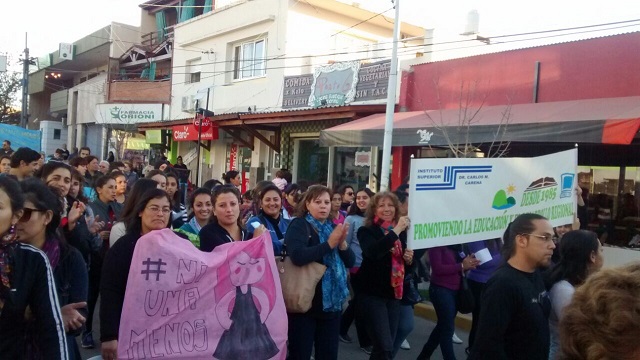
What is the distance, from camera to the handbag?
4.33m

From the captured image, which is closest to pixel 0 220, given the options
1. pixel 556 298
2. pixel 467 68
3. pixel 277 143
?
pixel 556 298

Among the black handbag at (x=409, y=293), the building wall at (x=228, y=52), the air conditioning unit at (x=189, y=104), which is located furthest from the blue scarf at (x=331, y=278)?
the air conditioning unit at (x=189, y=104)

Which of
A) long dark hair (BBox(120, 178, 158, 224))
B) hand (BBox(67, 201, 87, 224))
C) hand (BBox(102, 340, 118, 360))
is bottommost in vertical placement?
hand (BBox(102, 340, 118, 360))

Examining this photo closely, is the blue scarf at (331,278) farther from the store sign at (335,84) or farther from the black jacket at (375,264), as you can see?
→ the store sign at (335,84)

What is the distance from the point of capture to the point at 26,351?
2.46 m

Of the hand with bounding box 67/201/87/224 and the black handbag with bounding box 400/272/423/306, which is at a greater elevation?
the hand with bounding box 67/201/87/224

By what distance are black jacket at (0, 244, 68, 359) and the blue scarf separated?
2.30 m

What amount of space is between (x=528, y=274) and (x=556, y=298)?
423 mm

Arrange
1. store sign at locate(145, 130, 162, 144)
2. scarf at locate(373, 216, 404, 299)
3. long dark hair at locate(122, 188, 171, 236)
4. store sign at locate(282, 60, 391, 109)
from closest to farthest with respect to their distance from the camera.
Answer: long dark hair at locate(122, 188, 171, 236), scarf at locate(373, 216, 404, 299), store sign at locate(282, 60, 391, 109), store sign at locate(145, 130, 162, 144)

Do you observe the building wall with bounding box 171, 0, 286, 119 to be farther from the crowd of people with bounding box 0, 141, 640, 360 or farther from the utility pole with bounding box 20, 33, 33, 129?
the crowd of people with bounding box 0, 141, 640, 360

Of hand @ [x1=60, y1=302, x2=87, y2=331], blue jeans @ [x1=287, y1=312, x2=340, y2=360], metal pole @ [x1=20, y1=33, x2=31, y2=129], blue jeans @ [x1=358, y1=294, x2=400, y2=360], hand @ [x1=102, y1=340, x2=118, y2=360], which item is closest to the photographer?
hand @ [x1=60, y1=302, x2=87, y2=331]

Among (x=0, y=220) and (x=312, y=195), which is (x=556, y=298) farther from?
(x=0, y=220)

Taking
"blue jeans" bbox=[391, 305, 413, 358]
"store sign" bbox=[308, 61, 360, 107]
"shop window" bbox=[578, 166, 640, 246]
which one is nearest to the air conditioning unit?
"store sign" bbox=[308, 61, 360, 107]

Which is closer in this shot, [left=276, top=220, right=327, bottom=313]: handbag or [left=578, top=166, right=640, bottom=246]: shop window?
[left=276, top=220, right=327, bottom=313]: handbag
